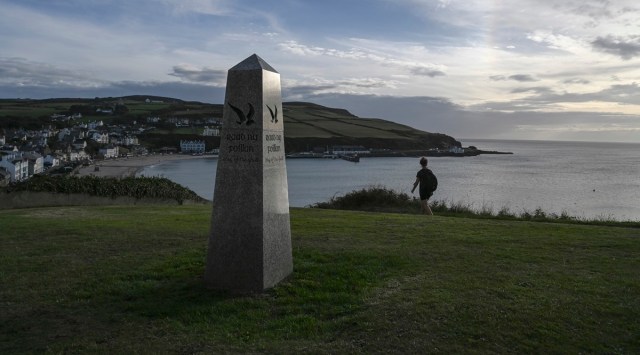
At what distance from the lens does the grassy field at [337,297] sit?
530cm

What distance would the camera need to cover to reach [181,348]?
5.11 metres

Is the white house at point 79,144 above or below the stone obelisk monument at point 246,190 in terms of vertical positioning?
below

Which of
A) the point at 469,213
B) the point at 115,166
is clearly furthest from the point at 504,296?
the point at 115,166

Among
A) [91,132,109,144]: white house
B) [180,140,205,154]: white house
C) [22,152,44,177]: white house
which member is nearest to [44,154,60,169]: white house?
[22,152,44,177]: white house

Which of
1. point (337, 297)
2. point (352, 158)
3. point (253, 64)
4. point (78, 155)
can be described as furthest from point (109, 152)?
point (337, 297)

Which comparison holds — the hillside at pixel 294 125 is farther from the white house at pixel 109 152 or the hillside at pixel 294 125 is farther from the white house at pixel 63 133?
the white house at pixel 109 152

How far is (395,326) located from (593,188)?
159 ft

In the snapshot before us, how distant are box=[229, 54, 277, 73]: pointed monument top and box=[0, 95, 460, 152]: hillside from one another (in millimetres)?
99363

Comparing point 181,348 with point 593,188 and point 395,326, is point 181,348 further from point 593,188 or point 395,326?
point 593,188

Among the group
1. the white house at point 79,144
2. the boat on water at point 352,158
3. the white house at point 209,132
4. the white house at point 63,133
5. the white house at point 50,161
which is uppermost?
the white house at point 209,132

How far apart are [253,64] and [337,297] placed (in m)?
3.09

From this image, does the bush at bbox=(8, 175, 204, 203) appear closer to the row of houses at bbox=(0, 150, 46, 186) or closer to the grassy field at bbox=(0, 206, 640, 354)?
the grassy field at bbox=(0, 206, 640, 354)

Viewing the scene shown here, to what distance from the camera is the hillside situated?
372 ft

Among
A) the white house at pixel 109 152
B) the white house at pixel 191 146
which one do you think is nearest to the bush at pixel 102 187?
the white house at pixel 109 152
